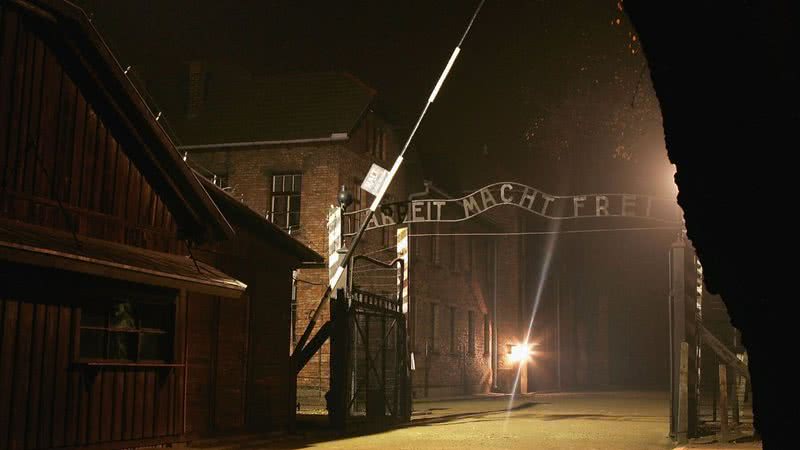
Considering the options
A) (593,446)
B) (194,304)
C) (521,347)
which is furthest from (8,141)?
(521,347)

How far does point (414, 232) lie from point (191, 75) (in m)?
10.2

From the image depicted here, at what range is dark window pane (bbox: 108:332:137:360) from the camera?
43.0ft

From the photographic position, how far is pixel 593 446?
52.7 ft

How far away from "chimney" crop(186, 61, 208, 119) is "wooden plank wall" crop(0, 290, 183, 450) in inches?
939

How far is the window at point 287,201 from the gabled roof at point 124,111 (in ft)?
61.2

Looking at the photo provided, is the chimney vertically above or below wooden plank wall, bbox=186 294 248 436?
above

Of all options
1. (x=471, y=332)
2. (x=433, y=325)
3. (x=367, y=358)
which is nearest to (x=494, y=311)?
(x=471, y=332)

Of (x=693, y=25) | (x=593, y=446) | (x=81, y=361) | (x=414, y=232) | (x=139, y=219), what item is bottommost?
(x=593, y=446)

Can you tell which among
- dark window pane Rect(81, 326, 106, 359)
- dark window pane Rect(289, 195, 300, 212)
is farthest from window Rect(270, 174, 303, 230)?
dark window pane Rect(81, 326, 106, 359)

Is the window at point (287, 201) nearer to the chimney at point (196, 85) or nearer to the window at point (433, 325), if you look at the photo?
the chimney at point (196, 85)

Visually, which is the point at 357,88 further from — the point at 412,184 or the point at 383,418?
the point at 383,418

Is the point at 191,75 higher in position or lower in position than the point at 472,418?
higher

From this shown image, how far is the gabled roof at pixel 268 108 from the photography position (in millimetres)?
33375

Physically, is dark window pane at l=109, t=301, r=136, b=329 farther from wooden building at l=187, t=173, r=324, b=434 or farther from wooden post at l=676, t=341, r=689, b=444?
wooden post at l=676, t=341, r=689, b=444
